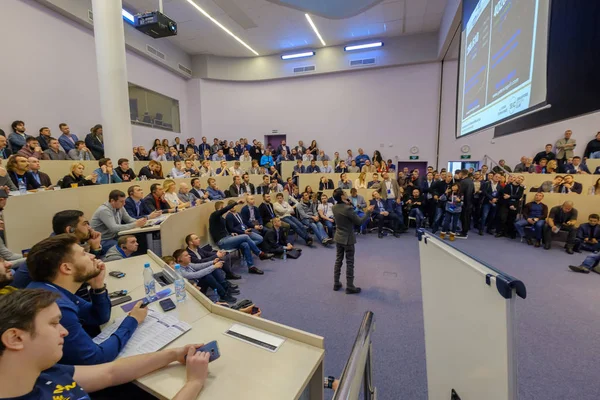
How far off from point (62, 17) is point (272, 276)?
24.8 feet

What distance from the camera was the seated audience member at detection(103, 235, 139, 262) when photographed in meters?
2.86

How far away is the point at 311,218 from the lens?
239 inches

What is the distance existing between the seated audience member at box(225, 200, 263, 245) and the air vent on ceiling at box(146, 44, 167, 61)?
6.92 meters

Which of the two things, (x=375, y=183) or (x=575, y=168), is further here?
(x=375, y=183)

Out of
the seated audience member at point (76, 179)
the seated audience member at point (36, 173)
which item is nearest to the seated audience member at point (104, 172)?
the seated audience member at point (76, 179)

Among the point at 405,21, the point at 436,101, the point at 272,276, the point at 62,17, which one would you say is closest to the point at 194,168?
the point at 272,276

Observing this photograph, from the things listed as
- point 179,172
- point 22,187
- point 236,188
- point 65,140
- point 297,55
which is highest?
point 297,55

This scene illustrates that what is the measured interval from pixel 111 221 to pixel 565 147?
35.3 ft

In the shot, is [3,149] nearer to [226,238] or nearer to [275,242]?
[226,238]

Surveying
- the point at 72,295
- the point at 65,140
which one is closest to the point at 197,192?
the point at 65,140

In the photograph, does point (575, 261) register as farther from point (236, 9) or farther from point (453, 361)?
point (236, 9)

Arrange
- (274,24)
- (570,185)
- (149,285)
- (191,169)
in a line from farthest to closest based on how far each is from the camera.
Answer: (274,24)
(191,169)
(570,185)
(149,285)

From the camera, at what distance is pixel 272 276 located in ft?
13.6

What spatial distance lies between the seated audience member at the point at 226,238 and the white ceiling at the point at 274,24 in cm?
585
